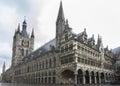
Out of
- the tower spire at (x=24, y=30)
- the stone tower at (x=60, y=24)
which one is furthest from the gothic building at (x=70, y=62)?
the tower spire at (x=24, y=30)

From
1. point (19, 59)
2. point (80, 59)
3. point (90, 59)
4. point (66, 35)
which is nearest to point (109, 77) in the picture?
point (90, 59)

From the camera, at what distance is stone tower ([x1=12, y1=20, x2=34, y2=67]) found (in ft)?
291

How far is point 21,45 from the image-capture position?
91250 millimetres

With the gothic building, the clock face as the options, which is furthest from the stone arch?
the clock face

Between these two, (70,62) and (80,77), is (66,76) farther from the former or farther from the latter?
(70,62)

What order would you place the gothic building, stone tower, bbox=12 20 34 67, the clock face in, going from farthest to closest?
the clock face, stone tower, bbox=12 20 34 67, the gothic building

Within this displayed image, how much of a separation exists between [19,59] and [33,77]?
26.1m

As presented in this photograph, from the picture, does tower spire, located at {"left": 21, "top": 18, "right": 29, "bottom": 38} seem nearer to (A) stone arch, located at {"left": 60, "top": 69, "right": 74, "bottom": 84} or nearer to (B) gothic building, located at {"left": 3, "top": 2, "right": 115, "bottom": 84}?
(B) gothic building, located at {"left": 3, "top": 2, "right": 115, "bottom": 84}

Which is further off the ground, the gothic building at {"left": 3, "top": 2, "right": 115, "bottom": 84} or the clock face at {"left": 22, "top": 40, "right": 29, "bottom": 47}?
the clock face at {"left": 22, "top": 40, "right": 29, "bottom": 47}

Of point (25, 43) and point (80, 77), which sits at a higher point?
point (25, 43)

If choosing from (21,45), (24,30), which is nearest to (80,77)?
(21,45)

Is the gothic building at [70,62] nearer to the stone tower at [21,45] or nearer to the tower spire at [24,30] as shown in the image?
the stone tower at [21,45]

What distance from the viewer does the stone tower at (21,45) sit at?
88.8 m

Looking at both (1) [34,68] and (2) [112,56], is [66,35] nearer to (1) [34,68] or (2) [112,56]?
(1) [34,68]
